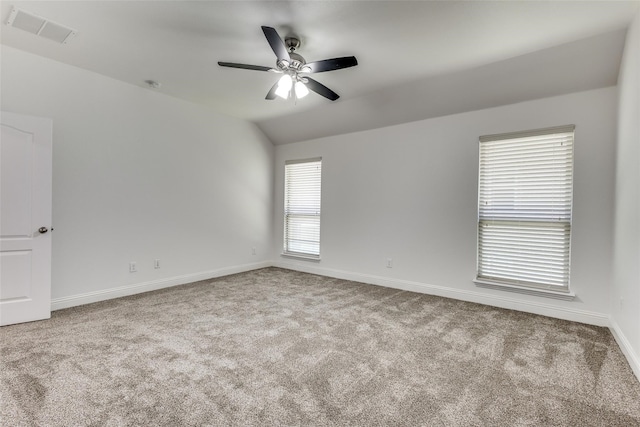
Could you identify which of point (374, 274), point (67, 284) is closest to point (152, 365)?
point (67, 284)

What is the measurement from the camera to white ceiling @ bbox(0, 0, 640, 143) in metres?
2.25

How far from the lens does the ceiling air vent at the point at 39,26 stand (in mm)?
2413

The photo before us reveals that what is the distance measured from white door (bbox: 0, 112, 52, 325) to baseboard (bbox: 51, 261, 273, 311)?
0.32 meters

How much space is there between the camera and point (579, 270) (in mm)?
3107

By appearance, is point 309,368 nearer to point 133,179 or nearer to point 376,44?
point 376,44

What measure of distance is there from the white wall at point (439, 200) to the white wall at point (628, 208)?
0.21 meters

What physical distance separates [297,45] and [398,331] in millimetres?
2778

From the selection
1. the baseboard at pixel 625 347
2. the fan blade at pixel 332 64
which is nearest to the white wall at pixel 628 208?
the baseboard at pixel 625 347

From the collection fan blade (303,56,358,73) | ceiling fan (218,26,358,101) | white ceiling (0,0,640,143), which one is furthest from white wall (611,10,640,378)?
ceiling fan (218,26,358,101)

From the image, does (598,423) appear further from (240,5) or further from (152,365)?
(240,5)

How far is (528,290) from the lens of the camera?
11.0 ft

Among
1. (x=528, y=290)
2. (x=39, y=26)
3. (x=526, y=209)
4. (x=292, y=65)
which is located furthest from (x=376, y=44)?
(x=528, y=290)

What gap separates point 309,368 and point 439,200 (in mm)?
2791

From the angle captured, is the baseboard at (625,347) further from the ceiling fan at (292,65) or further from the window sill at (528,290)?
the ceiling fan at (292,65)
